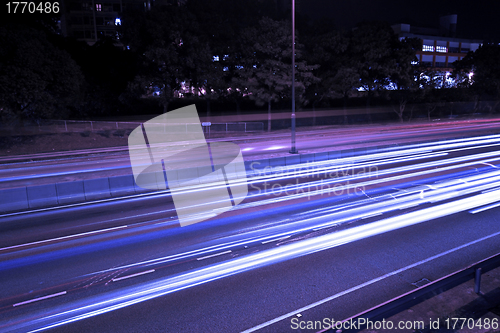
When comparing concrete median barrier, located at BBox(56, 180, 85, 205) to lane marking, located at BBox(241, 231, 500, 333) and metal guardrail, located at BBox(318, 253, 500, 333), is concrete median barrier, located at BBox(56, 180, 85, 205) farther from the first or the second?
metal guardrail, located at BBox(318, 253, 500, 333)

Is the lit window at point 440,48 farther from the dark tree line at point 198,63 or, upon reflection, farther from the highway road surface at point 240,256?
the highway road surface at point 240,256

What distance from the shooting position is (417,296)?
165 inches

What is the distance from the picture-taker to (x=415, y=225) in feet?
28.1

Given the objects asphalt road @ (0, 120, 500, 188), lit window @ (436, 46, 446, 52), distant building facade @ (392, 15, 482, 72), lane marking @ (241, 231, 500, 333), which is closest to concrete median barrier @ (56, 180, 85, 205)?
asphalt road @ (0, 120, 500, 188)

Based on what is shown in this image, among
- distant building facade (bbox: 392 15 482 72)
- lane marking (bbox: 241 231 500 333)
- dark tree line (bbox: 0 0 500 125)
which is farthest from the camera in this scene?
distant building facade (bbox: 392 15 482 72)

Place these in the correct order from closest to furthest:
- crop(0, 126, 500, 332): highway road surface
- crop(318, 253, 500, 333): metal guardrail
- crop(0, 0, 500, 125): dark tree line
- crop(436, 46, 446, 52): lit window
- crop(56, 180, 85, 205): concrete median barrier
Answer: crop(318, 253, 500, 333): metal guardrail → crop(0, 126, 500, 332): highway road surface → crop(56, 180, 85, 205): concrete median barrier → crop(0, 0, 500, 125): dark tree line → crop(436, 46, 446, 52): lit window

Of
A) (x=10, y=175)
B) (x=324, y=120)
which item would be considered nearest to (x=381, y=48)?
(x=324, y=120)

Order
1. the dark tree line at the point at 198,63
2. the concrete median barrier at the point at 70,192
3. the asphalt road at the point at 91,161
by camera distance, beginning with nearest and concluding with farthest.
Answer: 1. the concrete median barrier at the point at 70,192
2. the asphalt road at the point at 91,161
3. the dark tree line at the point at 198,63

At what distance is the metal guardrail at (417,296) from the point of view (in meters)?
3.83

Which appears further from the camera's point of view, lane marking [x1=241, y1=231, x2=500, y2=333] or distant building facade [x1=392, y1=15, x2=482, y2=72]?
distant building facade [x1=392, y1=15, x2=482, y2=72]

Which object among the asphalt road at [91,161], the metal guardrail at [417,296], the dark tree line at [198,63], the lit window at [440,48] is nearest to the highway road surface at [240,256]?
the metal guardrail at [417,296]

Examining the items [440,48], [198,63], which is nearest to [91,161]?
[198,63]

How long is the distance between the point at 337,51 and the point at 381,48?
4815 millimetres

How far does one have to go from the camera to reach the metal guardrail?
3.83m
